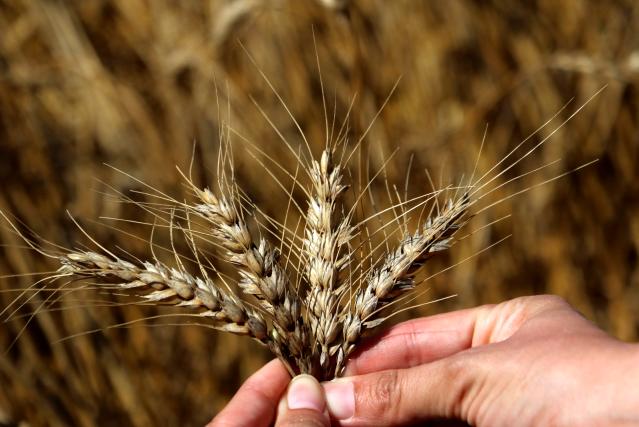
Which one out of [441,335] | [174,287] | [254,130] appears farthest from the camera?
[254,130]

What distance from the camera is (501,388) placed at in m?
0.92

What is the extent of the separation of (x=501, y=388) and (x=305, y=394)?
0.24 m

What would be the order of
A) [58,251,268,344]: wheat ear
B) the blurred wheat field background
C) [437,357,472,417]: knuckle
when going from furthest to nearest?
1. the blurred wheat field background
2. [437,357,472,417]: knuckle
3. [58,251,268,344]: wheat ear

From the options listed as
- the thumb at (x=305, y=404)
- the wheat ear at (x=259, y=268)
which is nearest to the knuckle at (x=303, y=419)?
the thumb at (x=305, y=404)

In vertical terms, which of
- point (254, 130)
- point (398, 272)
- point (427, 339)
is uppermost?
point (254, 130)

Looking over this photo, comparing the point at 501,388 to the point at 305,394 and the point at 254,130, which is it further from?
the point at 254,130

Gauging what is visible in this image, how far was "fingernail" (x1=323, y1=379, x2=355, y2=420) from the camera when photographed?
96cm

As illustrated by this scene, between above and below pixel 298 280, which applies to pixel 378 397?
below

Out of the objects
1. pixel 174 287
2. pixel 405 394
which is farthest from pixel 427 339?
pixel 174 287

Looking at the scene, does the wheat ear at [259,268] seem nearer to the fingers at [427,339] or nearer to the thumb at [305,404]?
the thumb at [305,404]

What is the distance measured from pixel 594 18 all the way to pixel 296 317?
5.07 feet

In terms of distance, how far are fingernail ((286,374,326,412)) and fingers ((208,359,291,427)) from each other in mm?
135

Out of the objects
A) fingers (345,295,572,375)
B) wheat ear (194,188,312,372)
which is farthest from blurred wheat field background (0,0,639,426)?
wheat ear (194,188,312,372)

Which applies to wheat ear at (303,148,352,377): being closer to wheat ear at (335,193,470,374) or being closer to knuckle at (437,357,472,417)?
wheat ear at (335,193,470,374)
